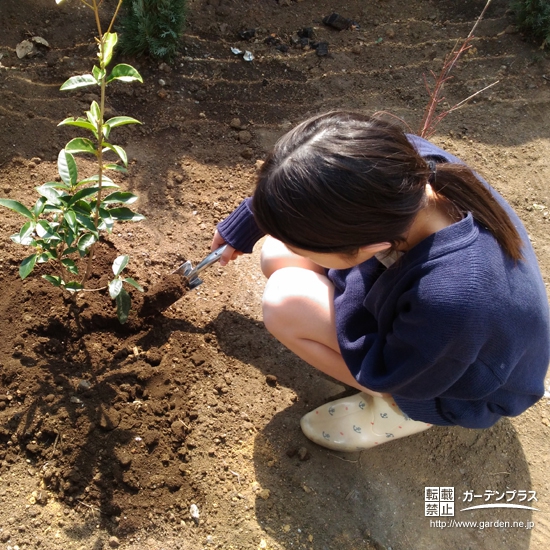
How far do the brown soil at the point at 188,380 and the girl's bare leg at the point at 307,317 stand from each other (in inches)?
13.0

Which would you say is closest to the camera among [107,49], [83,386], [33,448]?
[107,49]

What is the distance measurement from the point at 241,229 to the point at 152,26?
62.8 inches

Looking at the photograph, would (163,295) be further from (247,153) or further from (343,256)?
(247,153)

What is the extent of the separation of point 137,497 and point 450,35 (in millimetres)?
3286

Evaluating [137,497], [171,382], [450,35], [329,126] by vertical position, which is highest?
[329,126]

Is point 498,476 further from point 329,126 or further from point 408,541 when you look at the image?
point 329,126

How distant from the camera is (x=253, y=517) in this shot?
186 cm

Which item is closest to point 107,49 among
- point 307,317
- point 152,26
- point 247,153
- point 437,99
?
point 307,317

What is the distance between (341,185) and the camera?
4.03 feet

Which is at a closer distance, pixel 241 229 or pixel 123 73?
pixel 123 73

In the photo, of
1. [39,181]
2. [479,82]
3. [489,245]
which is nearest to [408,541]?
[489,245]

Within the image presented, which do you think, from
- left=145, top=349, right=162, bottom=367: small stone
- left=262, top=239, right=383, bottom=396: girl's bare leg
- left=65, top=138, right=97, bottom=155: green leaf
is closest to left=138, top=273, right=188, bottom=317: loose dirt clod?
left=145, top=349, right=162, bottom=367: small stone

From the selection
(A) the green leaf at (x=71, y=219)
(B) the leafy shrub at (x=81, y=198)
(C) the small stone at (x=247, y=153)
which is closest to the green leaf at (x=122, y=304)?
(B) the leafy shrub at (x=81, y=198)

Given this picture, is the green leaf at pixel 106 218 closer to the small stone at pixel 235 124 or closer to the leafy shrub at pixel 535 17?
the small stone at pixel 235 124
